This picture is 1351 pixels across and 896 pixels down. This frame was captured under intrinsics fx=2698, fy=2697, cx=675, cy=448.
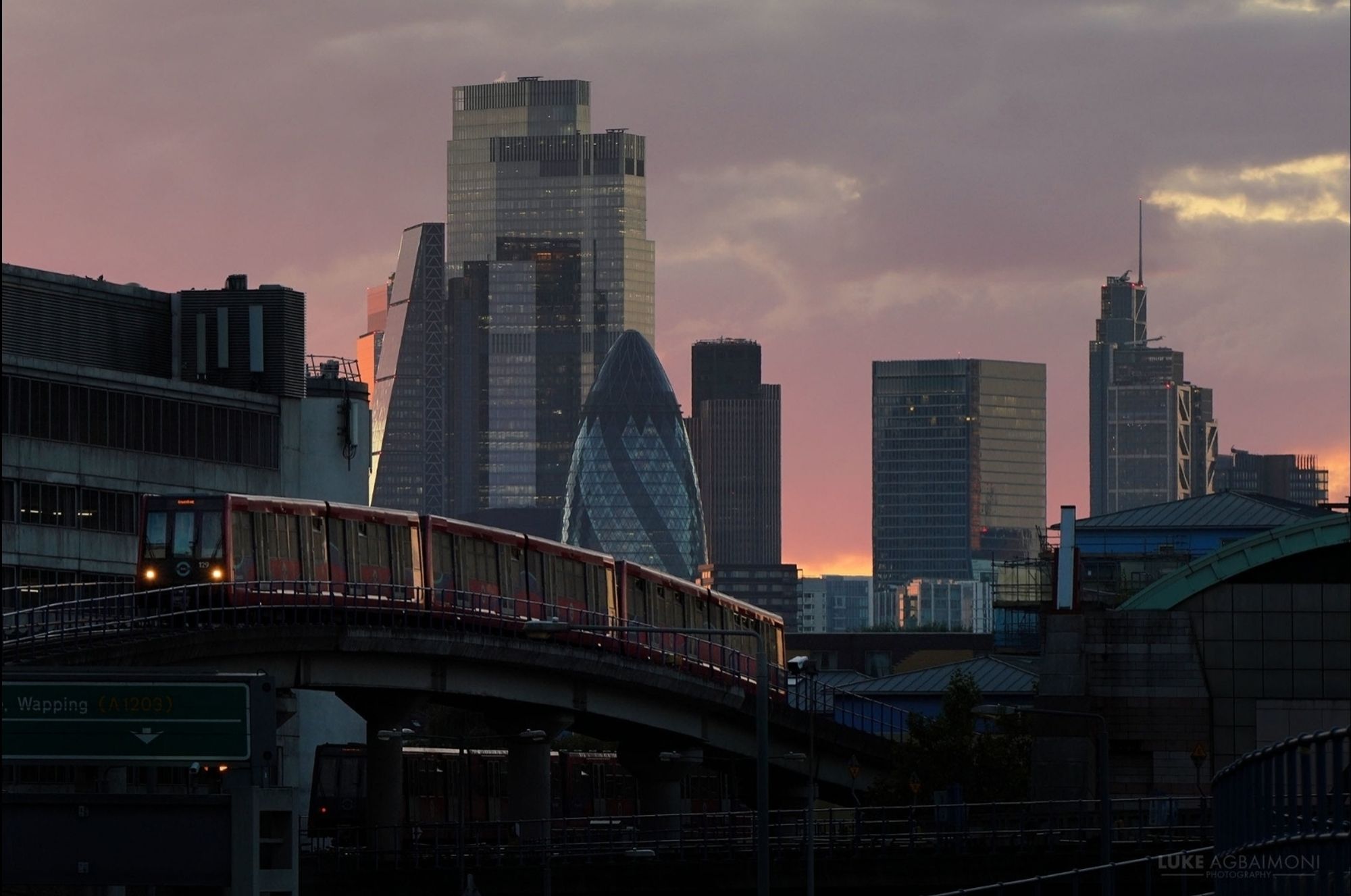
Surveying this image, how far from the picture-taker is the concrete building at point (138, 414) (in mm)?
105062

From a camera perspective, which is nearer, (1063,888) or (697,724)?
Answer: (1063,888)

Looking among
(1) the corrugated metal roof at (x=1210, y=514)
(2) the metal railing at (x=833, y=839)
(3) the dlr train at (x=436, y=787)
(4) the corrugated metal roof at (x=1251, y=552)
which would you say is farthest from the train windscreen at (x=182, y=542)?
(1) the corrugated metal roof at (x=1210, y=514)

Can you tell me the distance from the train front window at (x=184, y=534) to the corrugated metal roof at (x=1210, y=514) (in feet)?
289

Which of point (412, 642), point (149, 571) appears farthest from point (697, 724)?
point (149, 571)

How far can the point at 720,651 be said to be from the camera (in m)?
95.9

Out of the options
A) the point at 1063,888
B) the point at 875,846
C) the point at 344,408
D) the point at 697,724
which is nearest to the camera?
the point at 1063,888

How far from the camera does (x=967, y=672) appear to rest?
139875 millimetres

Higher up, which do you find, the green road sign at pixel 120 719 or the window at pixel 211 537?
the window at pixel 211 537

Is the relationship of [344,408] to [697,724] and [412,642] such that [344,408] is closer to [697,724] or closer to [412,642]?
[697,724]

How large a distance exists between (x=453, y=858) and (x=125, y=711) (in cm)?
3005

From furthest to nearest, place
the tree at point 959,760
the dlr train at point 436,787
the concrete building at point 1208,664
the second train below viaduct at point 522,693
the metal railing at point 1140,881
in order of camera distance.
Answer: the tree at point 959,760
the dlr train at point 436,787
the concrete building at point 1208,664
the second train below viaduct at point 522,693
the metal railing at point 1140,881

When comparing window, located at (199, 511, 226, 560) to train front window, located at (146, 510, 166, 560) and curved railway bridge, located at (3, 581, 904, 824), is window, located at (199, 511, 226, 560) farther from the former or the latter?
train front window, located at (146, 510, 166, 560)

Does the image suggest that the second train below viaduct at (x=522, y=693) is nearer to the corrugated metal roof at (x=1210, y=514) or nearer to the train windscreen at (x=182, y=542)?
the train windscreen at (x=182, y=542)

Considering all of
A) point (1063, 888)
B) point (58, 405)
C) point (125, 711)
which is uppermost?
point (58, 405)
